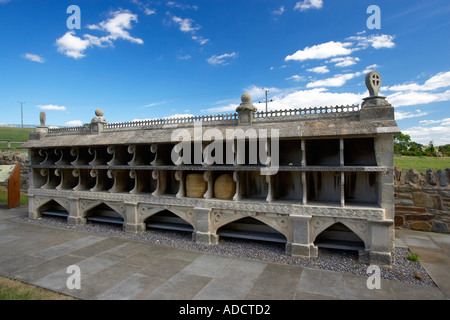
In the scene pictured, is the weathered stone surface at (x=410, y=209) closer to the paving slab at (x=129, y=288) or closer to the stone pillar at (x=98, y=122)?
the paving slab at (x=129, y=288)

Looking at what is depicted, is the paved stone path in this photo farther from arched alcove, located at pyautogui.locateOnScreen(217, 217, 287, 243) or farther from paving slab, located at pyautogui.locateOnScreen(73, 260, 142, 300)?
arched alcove, located at pyautogui.locateOnScreen(217, 217, 287, 243)

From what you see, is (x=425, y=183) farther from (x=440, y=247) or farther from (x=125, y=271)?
(x=125, y=271)

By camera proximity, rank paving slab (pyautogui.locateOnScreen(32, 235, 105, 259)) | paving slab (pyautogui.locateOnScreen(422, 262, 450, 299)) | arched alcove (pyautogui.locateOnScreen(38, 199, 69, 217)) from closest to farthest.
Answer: paving slab (pyautogui.locateOnScreen(422, 262, 450, 299)), paving slab (pyautogui.locateOnScreen(32, 235, 105, 259)), arched alcove (pyautogui.locateOnScreen(38, 199, 69, 217))

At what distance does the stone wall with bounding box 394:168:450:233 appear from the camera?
10.1 meters

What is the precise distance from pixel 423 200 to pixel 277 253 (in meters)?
6.52

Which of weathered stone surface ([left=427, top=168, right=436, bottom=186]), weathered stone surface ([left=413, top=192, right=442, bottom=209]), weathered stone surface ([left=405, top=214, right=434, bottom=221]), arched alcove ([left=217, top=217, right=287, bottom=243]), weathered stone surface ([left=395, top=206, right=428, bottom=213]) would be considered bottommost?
arched alcove ([left=217, top=217, right=287, bottom=243])

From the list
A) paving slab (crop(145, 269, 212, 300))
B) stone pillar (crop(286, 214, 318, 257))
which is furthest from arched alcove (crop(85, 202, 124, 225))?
stone pillar (crop(286, 214, 318, 257))

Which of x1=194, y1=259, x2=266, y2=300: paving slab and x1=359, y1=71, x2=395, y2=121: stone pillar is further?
x1=359, y1=71, x2=395, y2=121: stone pillar

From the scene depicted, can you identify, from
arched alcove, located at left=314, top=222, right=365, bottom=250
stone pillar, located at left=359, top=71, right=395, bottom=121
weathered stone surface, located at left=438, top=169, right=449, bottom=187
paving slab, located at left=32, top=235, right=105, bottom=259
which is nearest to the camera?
stone pillar, located at left=359, top=71, right=395, bottom=121

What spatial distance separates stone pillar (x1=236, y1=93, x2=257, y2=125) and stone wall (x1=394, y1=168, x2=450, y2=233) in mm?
6594

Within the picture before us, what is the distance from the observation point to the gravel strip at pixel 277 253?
6.87 m

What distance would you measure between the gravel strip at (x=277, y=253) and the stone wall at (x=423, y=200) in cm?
277

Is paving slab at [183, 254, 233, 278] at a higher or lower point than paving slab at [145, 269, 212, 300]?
higher
